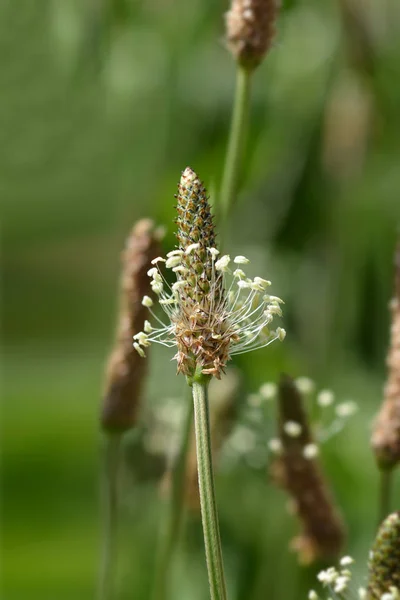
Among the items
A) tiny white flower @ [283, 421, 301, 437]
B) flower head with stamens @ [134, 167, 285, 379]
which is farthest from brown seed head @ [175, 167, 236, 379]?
tiny white flower @ [283, 421, 301, 437]

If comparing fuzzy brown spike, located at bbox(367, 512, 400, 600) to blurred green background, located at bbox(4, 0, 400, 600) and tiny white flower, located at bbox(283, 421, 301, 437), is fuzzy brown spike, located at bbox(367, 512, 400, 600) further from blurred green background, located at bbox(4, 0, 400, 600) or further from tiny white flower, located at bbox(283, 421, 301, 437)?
blurred green background, located at bbox(4, 0, 400, 600)

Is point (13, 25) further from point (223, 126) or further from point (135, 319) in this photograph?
point (135, 319)

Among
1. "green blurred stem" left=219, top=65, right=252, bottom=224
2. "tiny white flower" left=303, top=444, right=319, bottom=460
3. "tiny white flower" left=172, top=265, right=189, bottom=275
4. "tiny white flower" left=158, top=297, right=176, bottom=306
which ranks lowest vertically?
"tiny white flower" left=303, top=444, right=319, bottom=460

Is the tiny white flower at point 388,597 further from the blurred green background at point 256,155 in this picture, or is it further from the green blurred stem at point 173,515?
the blurred green background at point 256,155

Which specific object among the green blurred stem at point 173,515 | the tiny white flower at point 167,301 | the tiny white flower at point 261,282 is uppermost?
the tiny white flower at point 261,282

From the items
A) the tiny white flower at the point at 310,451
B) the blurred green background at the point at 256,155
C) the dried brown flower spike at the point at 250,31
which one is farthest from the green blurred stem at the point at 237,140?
the blurred green background at the point at 256,155

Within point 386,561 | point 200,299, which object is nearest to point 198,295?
point 200,299
